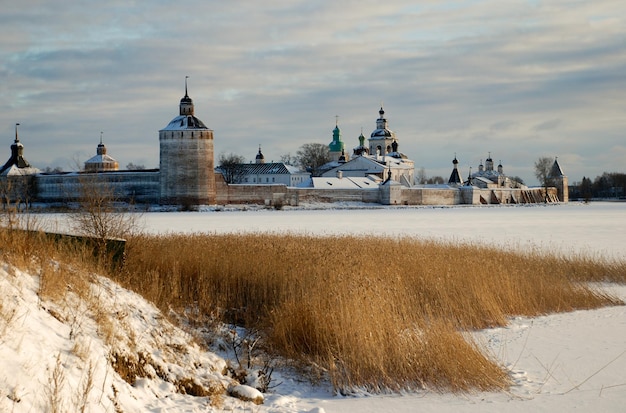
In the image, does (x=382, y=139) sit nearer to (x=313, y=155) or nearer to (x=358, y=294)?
(x=313, y=155)

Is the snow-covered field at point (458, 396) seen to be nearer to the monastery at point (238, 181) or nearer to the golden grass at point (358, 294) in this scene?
the golden grass at point (358, 294)

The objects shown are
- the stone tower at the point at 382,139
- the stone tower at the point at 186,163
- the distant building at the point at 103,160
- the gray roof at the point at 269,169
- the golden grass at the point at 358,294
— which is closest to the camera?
the golden grass at the point at 358,294

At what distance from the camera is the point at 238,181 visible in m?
61.9

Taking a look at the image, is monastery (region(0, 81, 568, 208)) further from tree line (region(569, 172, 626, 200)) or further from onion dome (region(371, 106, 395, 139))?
tree line (region(569, 172, 626, 200))

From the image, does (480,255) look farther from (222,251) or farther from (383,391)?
(383,391)

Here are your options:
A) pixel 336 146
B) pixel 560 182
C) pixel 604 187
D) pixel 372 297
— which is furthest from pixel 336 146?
pixel 372 297

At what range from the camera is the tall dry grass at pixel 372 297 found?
15.2 ft

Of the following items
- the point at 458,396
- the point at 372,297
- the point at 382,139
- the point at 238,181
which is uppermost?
the point at 382,139

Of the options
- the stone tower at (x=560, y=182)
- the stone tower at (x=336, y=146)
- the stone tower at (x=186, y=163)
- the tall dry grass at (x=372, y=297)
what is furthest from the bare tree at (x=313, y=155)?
the tall dry grass at (x=372, y=297)

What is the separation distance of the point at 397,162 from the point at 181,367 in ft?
196

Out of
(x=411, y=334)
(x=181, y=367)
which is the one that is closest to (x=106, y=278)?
(x=181, y=367)

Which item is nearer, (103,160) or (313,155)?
(103,160)

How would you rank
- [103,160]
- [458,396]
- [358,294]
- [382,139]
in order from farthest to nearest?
[382,139] → [103,160] → [358,294] → [458,396]

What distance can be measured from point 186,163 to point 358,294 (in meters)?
35.8
